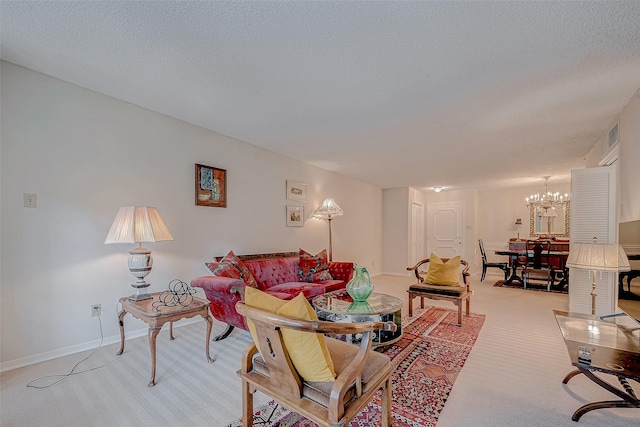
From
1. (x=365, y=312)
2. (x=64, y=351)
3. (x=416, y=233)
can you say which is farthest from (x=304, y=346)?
(x=416, y=233)

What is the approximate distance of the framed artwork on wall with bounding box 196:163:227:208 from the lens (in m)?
3.51

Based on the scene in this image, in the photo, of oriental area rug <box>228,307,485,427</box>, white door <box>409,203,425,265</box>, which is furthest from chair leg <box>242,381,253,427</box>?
white door <box>409,203,425,265</box>

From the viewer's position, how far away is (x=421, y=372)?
2.21 metres

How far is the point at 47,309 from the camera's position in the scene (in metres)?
2.43

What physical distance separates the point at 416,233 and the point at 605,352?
6.64 m

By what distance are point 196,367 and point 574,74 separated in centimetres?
397

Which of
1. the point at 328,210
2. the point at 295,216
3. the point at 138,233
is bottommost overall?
the point at 138,233

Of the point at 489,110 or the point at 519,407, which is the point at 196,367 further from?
the point at 489,110

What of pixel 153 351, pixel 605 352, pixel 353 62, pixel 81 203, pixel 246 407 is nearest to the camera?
pixel 246 407

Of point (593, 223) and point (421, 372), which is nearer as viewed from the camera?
point (421, 372)

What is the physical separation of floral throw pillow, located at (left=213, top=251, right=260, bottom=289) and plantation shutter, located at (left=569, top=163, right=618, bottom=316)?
13.0ft

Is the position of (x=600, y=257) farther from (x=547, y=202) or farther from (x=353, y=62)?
(x=547, y=202)

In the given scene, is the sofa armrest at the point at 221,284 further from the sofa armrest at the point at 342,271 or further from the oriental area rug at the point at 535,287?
the oriental area rug at the point at 535,287

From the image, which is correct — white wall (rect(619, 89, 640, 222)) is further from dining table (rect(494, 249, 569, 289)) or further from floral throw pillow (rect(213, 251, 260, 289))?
floral throw pillow (rect(213, 251, 260, 289))
